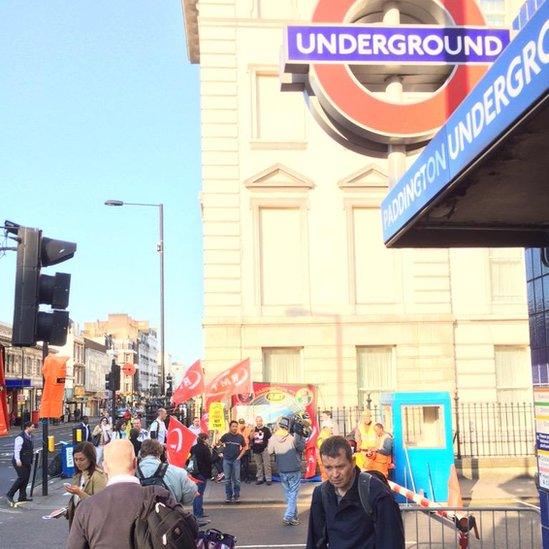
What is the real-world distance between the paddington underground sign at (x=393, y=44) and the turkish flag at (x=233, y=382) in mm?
12358

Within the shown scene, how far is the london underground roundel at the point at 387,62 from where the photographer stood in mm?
8352

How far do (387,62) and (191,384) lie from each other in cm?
1374

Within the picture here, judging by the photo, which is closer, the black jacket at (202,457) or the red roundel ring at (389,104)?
the red roundel ring at (389,104)

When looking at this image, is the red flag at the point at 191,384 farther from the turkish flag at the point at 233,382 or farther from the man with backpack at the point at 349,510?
the man with backpack at the point at 349,510

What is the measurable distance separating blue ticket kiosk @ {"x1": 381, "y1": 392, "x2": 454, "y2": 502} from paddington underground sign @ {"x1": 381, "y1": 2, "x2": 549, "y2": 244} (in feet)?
32.3

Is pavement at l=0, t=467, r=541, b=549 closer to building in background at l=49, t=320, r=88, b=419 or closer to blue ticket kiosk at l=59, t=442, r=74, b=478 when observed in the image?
blue ticket kiosk at l=59, t=442, r=74, b=478

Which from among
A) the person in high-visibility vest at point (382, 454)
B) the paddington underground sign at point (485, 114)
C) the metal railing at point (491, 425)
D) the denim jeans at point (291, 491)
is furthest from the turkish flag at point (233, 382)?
the paddington underground sign at point (485, 114)

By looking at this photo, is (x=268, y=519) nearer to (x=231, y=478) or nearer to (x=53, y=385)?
(x=231, y=478)

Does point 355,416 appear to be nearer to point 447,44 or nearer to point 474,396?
point 474,396

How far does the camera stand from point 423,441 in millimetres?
15852

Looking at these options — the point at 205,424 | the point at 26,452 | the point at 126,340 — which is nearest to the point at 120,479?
the point at 26,452

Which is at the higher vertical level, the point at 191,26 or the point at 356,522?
the point at 191,26

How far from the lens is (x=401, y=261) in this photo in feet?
77.0

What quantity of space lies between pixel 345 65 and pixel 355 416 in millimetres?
15016
